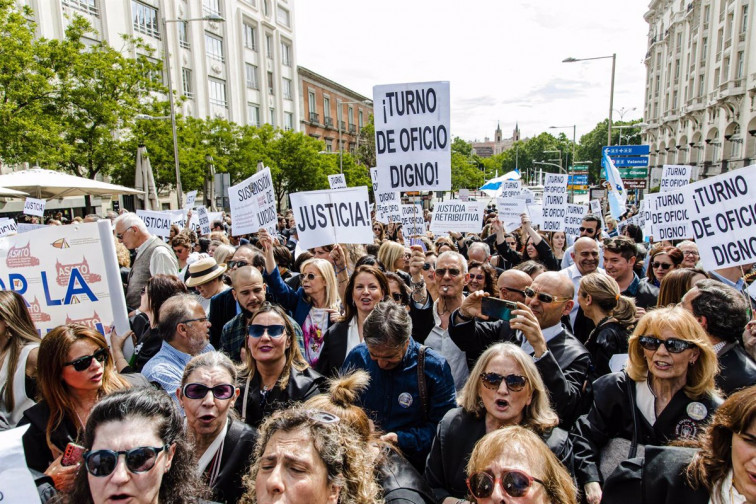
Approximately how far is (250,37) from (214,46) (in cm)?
643

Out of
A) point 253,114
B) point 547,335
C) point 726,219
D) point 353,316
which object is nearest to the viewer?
point 547,335

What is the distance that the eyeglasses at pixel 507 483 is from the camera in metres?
1.98

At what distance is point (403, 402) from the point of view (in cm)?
309

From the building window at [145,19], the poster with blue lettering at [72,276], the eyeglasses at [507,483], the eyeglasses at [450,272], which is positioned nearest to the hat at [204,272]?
the poster with blue lettering at [72,276]

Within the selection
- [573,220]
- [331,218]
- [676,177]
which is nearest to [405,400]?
[331,218]

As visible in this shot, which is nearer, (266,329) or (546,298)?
(266,329)

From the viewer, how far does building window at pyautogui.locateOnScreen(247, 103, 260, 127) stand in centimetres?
4366

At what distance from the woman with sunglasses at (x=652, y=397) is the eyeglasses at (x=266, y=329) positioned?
6.16 feet

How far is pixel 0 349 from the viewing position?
11.0 feet

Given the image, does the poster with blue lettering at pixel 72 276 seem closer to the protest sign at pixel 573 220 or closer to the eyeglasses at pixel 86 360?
the eyeglasses at pixel 86 360

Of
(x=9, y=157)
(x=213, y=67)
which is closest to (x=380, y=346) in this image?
(x=9, y=157)

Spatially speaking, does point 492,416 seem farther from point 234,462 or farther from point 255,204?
point 255,204

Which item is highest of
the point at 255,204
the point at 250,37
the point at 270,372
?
the point at 250,37

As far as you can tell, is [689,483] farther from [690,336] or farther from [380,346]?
[380,346]
